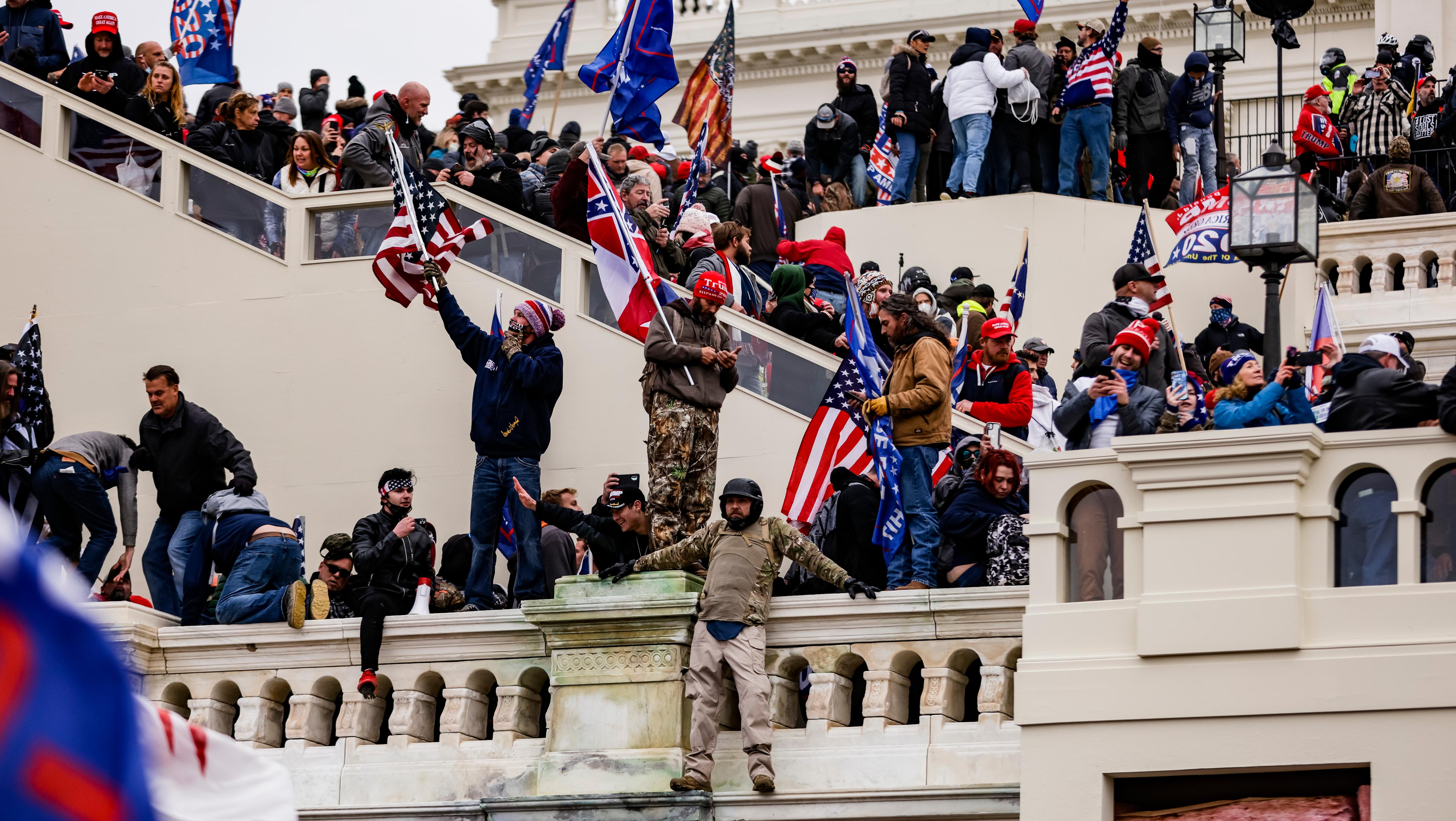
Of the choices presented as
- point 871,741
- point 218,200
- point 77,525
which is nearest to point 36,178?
point 218,200

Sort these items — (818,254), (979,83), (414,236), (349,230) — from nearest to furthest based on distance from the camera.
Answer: (414,236), (349,230), (818,254), (979,83)

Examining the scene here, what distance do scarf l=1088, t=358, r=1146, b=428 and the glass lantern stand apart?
2.63 feet

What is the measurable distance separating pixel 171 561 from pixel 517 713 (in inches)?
118

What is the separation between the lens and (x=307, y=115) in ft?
72.0

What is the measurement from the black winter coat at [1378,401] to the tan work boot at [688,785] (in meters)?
3.28

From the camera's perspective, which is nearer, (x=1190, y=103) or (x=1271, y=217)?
(x=1271, y=217)

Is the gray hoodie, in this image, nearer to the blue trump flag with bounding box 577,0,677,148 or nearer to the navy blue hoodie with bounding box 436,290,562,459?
the navy blue hoodie with bounding box 436,290,562,459

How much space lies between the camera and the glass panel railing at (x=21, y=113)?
17594 mm

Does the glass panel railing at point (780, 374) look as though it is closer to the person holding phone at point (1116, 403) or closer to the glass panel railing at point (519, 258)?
the glass panel railing at point (519, 258)

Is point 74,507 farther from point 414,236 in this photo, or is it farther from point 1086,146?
point 1086,146

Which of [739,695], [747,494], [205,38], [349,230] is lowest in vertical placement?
[739,695]

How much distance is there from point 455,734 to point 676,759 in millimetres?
1290

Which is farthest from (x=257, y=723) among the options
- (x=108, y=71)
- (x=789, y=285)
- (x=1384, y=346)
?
(x=108, y=71)

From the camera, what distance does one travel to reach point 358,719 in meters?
11.3
